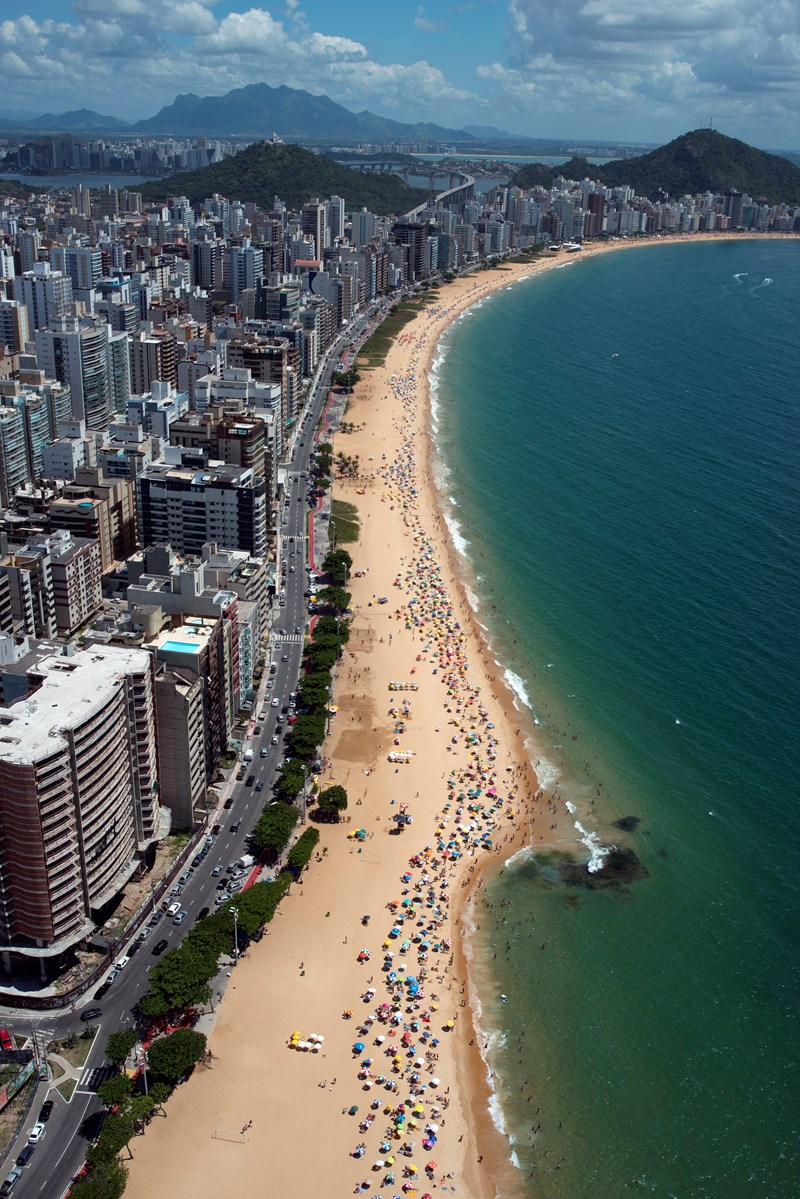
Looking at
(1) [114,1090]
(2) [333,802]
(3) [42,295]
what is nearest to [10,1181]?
(1) [114,1090]

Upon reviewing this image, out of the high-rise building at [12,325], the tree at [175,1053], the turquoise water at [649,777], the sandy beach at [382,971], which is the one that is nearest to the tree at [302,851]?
the sandy beach at [382,971]

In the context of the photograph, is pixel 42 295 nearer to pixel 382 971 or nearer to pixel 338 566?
pixel 338 566

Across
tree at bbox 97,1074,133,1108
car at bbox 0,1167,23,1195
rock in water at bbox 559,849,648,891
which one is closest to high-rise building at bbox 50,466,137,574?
rock in water at bbox 559,849,648,891

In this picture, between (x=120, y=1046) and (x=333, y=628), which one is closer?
(x=120, y=1046)

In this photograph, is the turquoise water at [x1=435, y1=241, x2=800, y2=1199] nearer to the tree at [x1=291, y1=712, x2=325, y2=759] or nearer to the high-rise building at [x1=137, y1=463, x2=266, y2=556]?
the tree at [x1=291, y1=712, x2=325, y2=759]

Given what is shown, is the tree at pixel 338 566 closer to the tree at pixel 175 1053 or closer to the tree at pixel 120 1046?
the tree at pixel 175 1053

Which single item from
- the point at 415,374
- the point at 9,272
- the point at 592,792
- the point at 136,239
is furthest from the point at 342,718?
the point at 136,239
